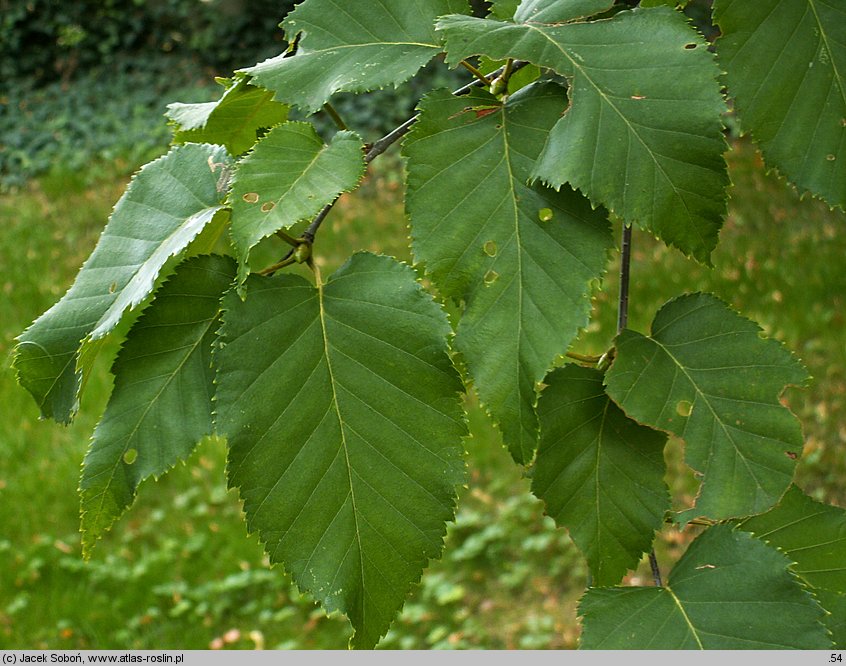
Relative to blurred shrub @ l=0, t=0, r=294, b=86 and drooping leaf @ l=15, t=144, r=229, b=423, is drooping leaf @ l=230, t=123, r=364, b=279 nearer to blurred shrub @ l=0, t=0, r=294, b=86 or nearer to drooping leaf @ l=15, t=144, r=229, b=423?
drooping leaf @ l=15, t=144, r=229, b=423

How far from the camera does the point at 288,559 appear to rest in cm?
78

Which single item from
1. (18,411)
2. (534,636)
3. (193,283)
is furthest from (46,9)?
(193,283)

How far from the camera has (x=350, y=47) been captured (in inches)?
33.6

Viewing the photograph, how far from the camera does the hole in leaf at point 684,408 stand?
860 mm

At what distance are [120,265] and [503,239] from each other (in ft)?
1.27

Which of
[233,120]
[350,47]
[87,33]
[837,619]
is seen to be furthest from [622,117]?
[87,33]

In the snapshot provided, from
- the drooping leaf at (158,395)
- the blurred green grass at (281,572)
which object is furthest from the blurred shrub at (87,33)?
the drooping leaf at (158,395)

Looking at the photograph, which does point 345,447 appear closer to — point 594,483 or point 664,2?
point 594,483

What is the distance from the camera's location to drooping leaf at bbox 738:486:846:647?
0.95 metres

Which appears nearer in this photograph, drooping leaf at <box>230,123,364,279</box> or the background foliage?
drooping leaf at <box>230,123,364,279</box>

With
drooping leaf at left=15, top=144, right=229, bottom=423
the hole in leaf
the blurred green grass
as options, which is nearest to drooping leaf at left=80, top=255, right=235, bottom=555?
drooping leaf at left=15, top=144, right=229, bottom=423

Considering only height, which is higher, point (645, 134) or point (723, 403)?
point (645, 134)

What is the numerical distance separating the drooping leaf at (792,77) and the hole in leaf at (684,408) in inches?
8.8

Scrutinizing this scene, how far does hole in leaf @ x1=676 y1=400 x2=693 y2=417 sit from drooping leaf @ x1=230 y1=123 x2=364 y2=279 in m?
0.37
